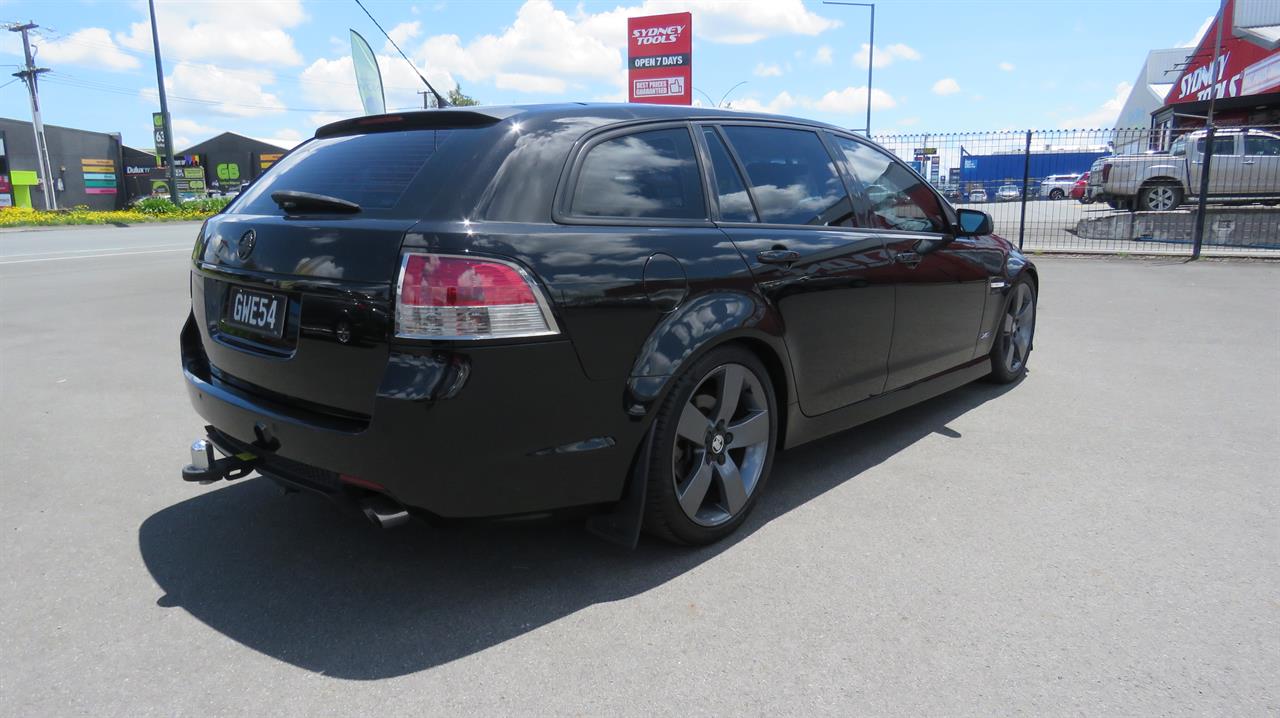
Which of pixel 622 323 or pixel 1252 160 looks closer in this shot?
pixel 622 323

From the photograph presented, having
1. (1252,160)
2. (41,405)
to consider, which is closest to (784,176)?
(41,405)

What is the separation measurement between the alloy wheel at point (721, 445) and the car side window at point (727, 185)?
2.05 ft

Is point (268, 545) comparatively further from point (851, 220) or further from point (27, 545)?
point (851, 220)

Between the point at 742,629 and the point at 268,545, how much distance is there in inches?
73.2

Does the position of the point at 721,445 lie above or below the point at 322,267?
below

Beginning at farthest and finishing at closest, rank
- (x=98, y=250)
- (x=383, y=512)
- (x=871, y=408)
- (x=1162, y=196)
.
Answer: (x=1162, y=196)
(x=98, y=250)
(x=871, y=408)
(x=383, y=512)

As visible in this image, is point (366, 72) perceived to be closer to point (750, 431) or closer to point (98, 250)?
point (98, 250)

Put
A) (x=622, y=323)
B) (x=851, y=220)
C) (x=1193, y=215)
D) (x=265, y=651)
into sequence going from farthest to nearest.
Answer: (x=1193, y=215), (x=851, y=220), (x=622, y=323), (x=265, y=651)

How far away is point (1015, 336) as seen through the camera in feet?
19.0

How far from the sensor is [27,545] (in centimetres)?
336

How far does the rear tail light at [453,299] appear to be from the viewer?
2529 mm

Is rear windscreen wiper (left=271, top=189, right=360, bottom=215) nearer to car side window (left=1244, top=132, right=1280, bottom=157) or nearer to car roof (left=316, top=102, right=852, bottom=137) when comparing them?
car roof (left=316, top=102, right=852, bottom=137)

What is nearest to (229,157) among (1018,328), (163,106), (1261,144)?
(163,106)

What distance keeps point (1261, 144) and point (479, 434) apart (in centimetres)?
2055
